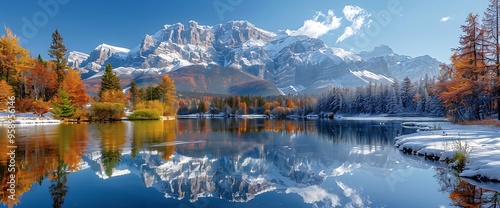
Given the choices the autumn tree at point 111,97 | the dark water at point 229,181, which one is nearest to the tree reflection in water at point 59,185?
the dark water at point 229,181

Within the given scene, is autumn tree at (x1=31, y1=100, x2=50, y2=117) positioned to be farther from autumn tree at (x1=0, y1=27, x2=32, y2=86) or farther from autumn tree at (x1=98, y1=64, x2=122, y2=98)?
autumn tree at (x1=98, y1=64, x2=122, y2=98)

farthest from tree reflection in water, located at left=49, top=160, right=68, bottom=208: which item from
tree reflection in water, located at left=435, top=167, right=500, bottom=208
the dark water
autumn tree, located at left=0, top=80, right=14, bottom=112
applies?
autumn tree, located at left=0, top=80, right=14, bottom=112

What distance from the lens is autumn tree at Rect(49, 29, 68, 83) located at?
204 feet

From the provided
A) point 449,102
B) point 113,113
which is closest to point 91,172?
point 449,102

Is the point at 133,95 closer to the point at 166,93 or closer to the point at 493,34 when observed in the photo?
the point at 166,93

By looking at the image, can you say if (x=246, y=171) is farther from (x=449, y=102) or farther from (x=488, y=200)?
(x=449, y=102)

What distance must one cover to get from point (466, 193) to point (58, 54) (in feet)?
237

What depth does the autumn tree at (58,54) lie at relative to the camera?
6222cm

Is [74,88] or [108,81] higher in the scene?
[108,81]

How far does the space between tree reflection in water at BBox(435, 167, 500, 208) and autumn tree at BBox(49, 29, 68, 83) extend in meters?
68.8

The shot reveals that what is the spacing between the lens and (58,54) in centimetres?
6294

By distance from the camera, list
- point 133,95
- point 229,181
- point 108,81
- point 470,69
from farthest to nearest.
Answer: point 133,95 < point 108,81 < point 470,69 < point 229,181

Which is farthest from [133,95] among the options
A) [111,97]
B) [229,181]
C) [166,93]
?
[229,181]

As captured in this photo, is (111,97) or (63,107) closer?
(63,107)
